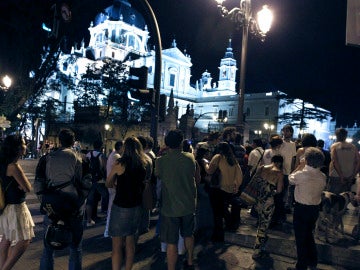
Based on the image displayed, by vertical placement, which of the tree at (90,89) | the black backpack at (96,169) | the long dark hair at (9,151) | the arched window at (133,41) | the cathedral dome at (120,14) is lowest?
the black backpack at (96,169)

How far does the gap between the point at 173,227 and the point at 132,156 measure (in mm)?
1166

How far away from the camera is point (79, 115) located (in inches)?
1730

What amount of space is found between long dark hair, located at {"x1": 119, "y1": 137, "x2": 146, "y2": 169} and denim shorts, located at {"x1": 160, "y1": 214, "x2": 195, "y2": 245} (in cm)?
88

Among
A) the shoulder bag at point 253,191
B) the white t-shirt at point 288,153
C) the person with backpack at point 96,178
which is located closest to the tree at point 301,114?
the white t-shirt at point 288,153

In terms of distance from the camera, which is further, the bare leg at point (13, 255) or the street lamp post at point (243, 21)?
the street lamp post at point (243, 21)

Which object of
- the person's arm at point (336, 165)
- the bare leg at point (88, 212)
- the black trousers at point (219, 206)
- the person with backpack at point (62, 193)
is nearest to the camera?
the person with backpack at point (62, 193)

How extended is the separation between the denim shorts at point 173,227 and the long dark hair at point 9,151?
2.15m

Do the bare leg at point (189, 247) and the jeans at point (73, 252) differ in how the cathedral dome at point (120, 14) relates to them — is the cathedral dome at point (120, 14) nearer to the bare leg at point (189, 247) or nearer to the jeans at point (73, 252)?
the bare leg at point (189, 247)

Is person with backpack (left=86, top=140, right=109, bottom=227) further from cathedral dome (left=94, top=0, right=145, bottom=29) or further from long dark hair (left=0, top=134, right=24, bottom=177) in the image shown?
cathedral dome (left=94, top=0, right=145, bottom=29)

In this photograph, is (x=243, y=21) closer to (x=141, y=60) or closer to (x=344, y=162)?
(x=344, y=162)

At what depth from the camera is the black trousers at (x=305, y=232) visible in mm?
4816

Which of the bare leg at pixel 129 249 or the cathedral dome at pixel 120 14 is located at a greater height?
the cathedral dome at pixel 120 14

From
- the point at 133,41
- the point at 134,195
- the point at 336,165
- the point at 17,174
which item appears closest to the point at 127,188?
the point at 134,195

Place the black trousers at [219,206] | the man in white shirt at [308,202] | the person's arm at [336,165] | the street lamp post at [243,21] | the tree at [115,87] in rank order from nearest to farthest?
the man in white shirt at [308,202], the black trousers at [219,206], the person's arm at [336,165], the street lamp post at [243,21], the tree at [115,87]
